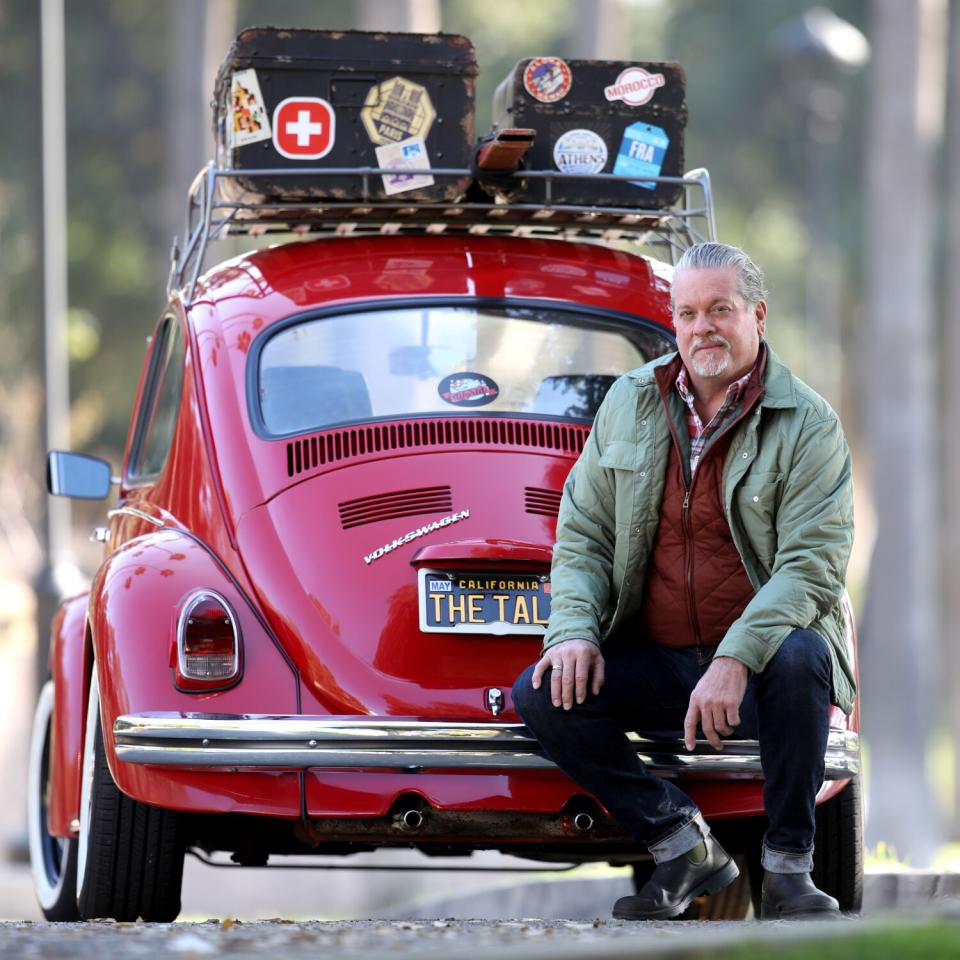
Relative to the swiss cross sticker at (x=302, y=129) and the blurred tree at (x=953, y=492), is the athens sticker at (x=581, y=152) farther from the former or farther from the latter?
the blurred tree at (x=953, y=492)

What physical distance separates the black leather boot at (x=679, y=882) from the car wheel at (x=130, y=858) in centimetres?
125

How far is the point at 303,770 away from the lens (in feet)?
16.8

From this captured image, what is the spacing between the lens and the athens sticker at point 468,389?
5.90 metres

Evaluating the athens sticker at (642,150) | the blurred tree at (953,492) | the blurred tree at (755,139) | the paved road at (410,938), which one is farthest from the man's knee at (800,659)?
the blurred tree at (755,139)

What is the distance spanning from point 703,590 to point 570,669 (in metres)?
0.46

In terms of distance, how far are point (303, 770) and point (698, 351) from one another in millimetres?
1532

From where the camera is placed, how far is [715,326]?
523 cm

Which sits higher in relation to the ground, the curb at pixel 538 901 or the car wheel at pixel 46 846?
the car wheel at pixel 46 846

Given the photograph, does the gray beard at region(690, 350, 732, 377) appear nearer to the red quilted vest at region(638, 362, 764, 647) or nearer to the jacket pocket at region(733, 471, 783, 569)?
the red quilted vest at region(638, 362, 764, 647)

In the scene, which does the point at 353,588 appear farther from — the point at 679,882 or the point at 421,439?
the point at 679,882

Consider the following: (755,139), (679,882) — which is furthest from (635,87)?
(755,139)

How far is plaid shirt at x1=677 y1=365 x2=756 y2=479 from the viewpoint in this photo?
17.0ft

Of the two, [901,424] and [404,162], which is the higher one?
[404,162]

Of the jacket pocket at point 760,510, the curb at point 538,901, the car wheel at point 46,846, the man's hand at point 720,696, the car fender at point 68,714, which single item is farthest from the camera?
the curb at point 538,901
